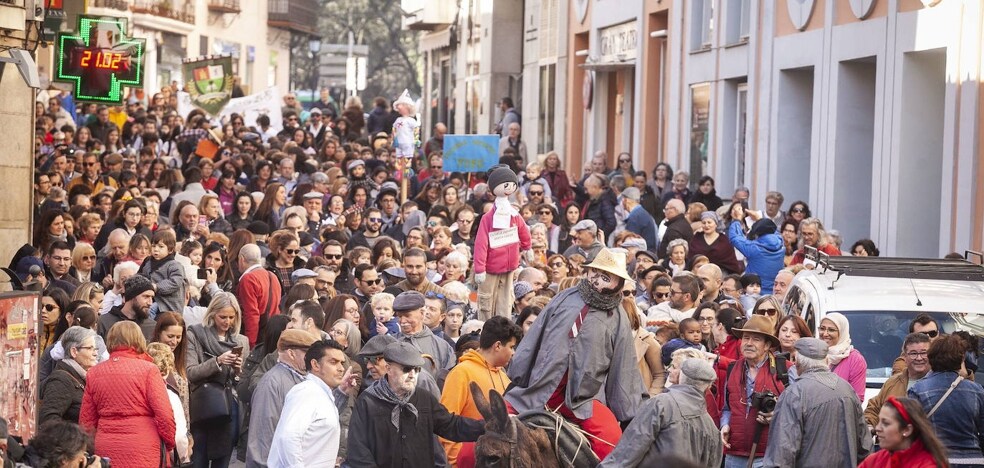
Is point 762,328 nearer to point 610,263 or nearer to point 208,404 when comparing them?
point 610,263

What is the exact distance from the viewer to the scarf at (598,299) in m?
9.85

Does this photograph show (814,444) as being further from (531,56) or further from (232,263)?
(531,56)

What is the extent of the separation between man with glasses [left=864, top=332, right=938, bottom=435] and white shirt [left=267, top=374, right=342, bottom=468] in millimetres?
3513

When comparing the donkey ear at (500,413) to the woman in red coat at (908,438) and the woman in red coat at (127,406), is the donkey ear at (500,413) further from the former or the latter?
the woman in red coat at (127,406)

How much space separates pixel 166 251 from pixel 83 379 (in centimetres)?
439

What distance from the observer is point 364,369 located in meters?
11.8

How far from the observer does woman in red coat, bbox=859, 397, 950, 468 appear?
849 centimetres

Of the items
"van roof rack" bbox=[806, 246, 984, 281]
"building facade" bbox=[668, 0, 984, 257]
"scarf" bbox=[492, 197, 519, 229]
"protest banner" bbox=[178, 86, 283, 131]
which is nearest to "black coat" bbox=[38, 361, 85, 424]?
"scarf" bbox=[492, 197, 519, 229]

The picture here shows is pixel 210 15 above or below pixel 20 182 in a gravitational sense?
above

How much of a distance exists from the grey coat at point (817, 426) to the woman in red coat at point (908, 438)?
147 centimetres

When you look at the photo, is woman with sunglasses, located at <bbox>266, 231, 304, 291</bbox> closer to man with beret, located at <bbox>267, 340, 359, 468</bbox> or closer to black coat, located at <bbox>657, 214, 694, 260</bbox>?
black coat, located at <bbox>657, 214, 694, 260</bbox>

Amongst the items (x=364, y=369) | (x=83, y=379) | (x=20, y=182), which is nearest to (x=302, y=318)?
(x=364, y=369)

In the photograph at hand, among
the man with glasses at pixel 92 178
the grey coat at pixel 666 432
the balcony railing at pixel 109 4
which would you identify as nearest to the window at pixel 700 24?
the man with glasses at pixel 92 178

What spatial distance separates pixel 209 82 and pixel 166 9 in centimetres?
2479
